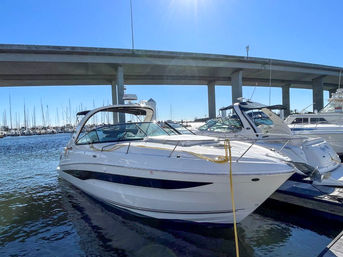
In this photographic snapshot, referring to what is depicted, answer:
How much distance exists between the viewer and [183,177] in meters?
3.51

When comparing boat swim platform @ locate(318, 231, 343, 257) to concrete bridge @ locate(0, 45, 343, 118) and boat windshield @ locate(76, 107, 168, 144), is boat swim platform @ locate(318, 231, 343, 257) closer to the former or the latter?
boat windshield @ locate(76, 107, 168, 144)

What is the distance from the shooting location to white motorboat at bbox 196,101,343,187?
17.2ft

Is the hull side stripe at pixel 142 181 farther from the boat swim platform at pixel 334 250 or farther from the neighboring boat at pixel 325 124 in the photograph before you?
the neighboring boat at pixel 325 124

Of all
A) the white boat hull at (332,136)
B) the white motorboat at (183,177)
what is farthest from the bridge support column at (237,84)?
the white motorboat at (183,177)

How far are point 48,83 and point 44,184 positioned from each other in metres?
26.2

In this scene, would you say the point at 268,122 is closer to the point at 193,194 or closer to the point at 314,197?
the point at 314,197

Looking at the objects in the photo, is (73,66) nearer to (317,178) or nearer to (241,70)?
(241,70)

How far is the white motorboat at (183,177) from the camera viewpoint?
132 inches

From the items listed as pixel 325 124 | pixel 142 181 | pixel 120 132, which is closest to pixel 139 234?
pixel 142 181

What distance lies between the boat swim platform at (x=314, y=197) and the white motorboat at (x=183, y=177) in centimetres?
163

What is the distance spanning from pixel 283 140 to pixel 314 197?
1321mm

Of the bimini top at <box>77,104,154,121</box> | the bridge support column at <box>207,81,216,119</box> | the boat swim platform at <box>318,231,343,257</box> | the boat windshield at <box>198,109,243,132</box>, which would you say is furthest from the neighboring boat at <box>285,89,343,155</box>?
the bridge support column at <box>207,81,216,119</box>

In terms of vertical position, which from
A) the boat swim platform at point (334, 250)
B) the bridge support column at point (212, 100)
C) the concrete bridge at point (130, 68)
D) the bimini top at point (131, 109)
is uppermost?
the concrete bridge at point (130, 68)

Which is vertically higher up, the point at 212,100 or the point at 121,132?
the point at 212,100
